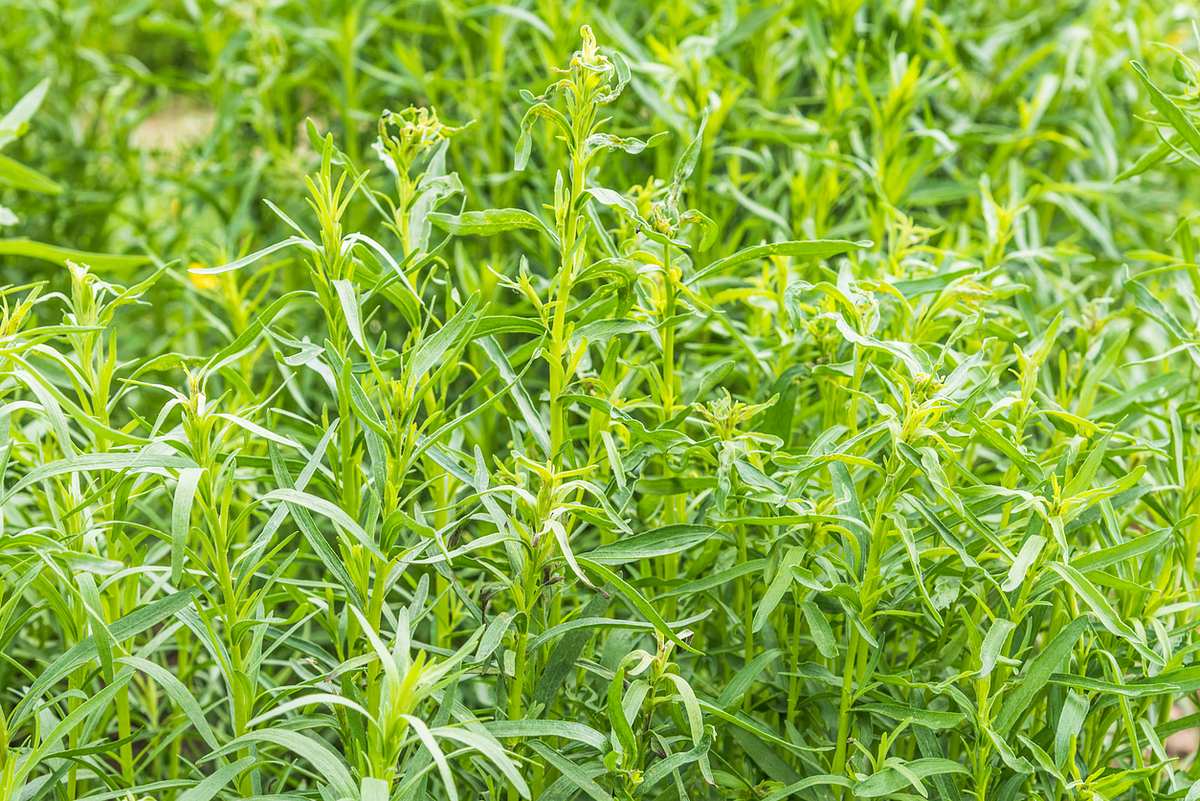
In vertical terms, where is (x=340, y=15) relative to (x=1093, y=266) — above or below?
above

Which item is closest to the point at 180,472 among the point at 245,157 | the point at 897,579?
the point at 897,579

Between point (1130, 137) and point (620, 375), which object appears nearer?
point (620, 375)

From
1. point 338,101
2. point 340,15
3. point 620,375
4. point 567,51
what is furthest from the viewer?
point 340,15

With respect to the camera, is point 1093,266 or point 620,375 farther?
point 1093,266

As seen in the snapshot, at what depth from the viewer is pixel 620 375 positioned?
5.04 ft

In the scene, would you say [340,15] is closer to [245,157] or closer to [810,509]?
[245,157]

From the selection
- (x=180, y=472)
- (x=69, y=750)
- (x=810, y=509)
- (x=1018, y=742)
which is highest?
(x=180, y=472)

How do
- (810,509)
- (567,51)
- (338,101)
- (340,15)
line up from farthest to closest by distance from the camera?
1. (340,15)
2. (338,101)
3. (567,51)
4. (810,509)

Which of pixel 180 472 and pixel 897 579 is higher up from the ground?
pixel 180 472

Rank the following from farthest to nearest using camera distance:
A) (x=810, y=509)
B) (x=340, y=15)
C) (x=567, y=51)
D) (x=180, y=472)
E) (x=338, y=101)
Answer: (x=340, y=15), (x=338, y=101), (x=567, y=51), (x=810, y=509), (x=180, y=472)

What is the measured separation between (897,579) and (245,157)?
5.49ft

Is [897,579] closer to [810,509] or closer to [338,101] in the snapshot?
[810,509]

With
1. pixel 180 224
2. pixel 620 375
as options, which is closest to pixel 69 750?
pixel 620 375

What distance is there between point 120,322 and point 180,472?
1.21 m
